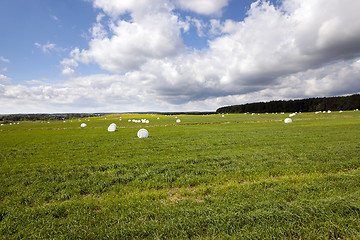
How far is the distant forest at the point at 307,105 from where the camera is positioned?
341 feet

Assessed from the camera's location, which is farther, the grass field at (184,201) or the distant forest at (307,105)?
the distant forest at (307,105)

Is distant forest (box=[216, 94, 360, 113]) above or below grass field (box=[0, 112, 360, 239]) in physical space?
above

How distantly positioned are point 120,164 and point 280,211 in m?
8.70

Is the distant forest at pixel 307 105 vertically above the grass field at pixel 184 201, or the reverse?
the distant forest at pixel 307 105

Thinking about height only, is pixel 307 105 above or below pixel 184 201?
above

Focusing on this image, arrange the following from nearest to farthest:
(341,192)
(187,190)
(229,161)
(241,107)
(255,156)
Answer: (341,192) < (187,190) < (229,161) < (255,156) < (241,107)

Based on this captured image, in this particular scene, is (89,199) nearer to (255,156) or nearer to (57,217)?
(57,217)

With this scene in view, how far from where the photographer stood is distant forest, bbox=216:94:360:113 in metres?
104

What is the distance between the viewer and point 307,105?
12800cm

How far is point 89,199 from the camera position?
5938 millimetres

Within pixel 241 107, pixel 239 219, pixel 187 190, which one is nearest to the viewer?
pixel 239 219

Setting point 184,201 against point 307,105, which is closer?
point 184,201

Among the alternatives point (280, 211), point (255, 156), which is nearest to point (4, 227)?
point (280, 211)

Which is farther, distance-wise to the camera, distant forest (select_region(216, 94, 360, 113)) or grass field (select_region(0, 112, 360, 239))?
distant forest (select_region(216, 94, 360, 113))
